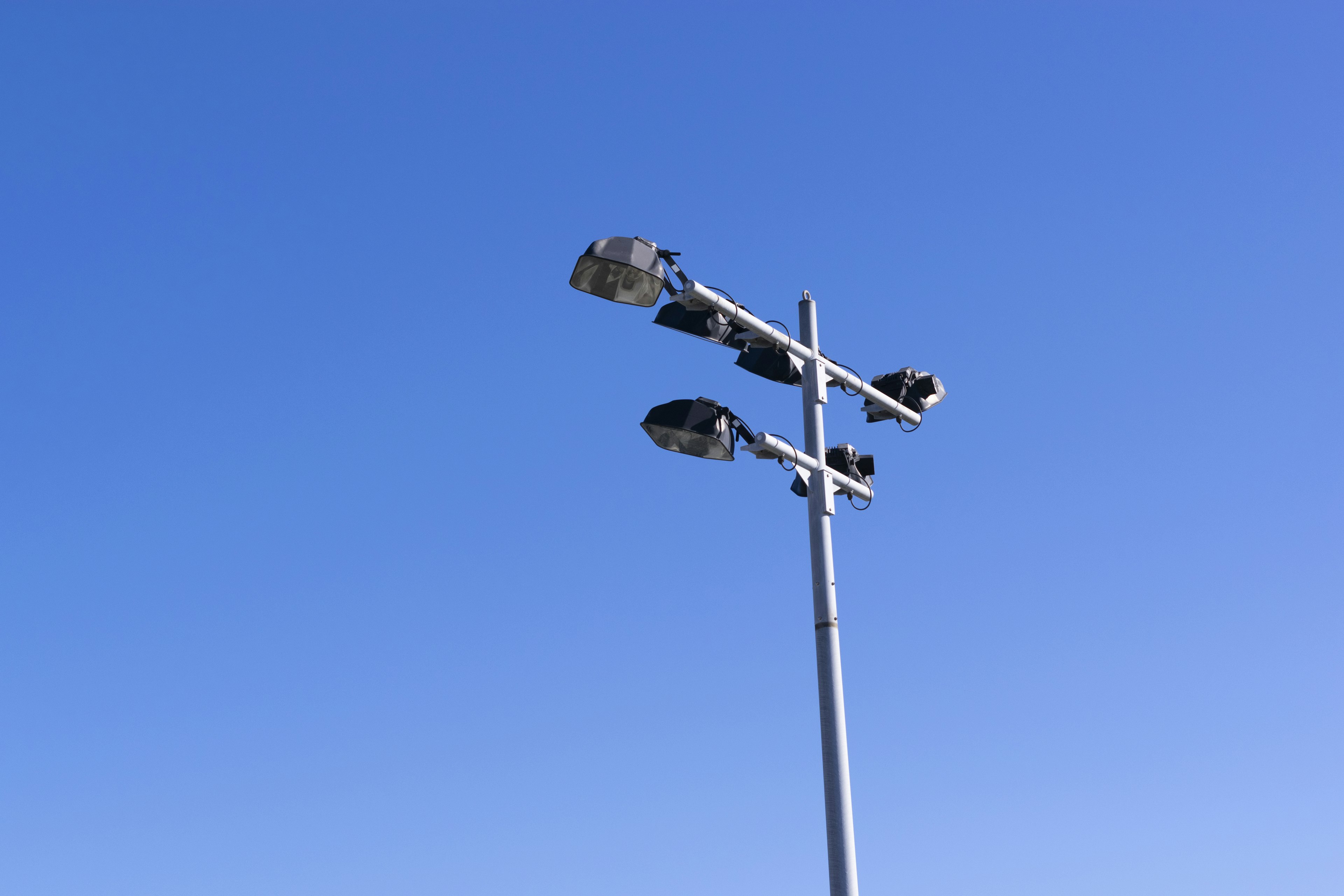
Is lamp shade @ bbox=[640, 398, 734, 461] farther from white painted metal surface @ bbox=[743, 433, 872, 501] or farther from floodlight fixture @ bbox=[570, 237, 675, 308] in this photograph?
floodlight fixture @ bbox=[570, 237, 675, 308]

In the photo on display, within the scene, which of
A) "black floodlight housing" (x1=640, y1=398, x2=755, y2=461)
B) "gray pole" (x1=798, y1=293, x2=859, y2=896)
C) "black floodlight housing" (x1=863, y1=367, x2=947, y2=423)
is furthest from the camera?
"black floodlight housing" (x1=863, y1=367, x2=947, y2=423)

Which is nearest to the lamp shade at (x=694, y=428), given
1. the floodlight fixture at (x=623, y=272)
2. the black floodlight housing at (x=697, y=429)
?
the black floodlight housing at (x=697, y=429)

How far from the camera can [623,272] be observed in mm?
10312

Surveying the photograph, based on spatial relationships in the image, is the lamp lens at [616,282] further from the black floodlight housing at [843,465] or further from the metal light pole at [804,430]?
the black floodlight housing at [843,465]

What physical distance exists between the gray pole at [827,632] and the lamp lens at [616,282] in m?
1.51

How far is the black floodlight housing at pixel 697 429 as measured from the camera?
34.4 ft

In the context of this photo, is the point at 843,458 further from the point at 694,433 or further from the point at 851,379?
the point at 694,433

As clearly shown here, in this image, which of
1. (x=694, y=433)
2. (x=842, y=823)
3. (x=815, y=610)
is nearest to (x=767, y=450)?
(x=694, y=433)

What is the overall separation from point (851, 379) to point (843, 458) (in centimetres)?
75

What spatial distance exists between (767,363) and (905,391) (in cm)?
185

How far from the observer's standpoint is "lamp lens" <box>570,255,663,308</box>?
10.2 meters

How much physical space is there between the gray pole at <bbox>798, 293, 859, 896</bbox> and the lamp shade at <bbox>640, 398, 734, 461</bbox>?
763mm

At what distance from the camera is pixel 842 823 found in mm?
9398

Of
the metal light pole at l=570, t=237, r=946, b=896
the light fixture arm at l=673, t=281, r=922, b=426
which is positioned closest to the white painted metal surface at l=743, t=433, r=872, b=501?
the metal light pole at l=570, t=237, r=946, b=896
